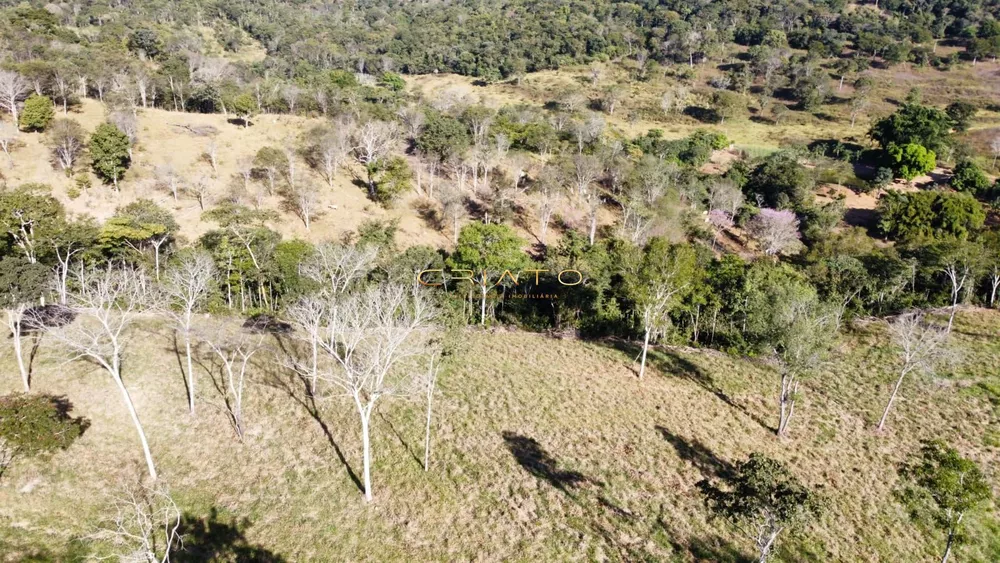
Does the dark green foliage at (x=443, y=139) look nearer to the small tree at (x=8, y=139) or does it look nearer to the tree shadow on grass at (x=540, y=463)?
the small tree at (x=8, y=139)

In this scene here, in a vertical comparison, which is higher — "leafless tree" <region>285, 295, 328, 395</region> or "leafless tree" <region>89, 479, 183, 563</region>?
"leafless tree" <region>285, 295, 328, 395</region>

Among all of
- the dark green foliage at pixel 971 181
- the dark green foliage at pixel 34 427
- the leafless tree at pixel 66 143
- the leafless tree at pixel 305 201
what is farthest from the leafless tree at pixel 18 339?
the dark green foliage at pixel 971 181

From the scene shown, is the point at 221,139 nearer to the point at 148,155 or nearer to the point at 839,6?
the point at 148,155

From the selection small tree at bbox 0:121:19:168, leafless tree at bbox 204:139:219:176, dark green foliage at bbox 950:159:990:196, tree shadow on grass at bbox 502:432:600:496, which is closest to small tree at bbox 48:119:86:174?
small tree at bbox 0:121:19:168

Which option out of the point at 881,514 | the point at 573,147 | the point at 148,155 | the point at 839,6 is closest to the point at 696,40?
the point at 839,6

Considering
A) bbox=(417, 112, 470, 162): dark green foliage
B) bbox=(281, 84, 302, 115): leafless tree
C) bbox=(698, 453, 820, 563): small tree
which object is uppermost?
bbox=(281, 84, 302, 115): leafless tree

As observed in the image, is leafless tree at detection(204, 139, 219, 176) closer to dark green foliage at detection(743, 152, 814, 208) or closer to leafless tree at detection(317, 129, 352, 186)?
leafless tree at detection(317, 129, 352, 186)
